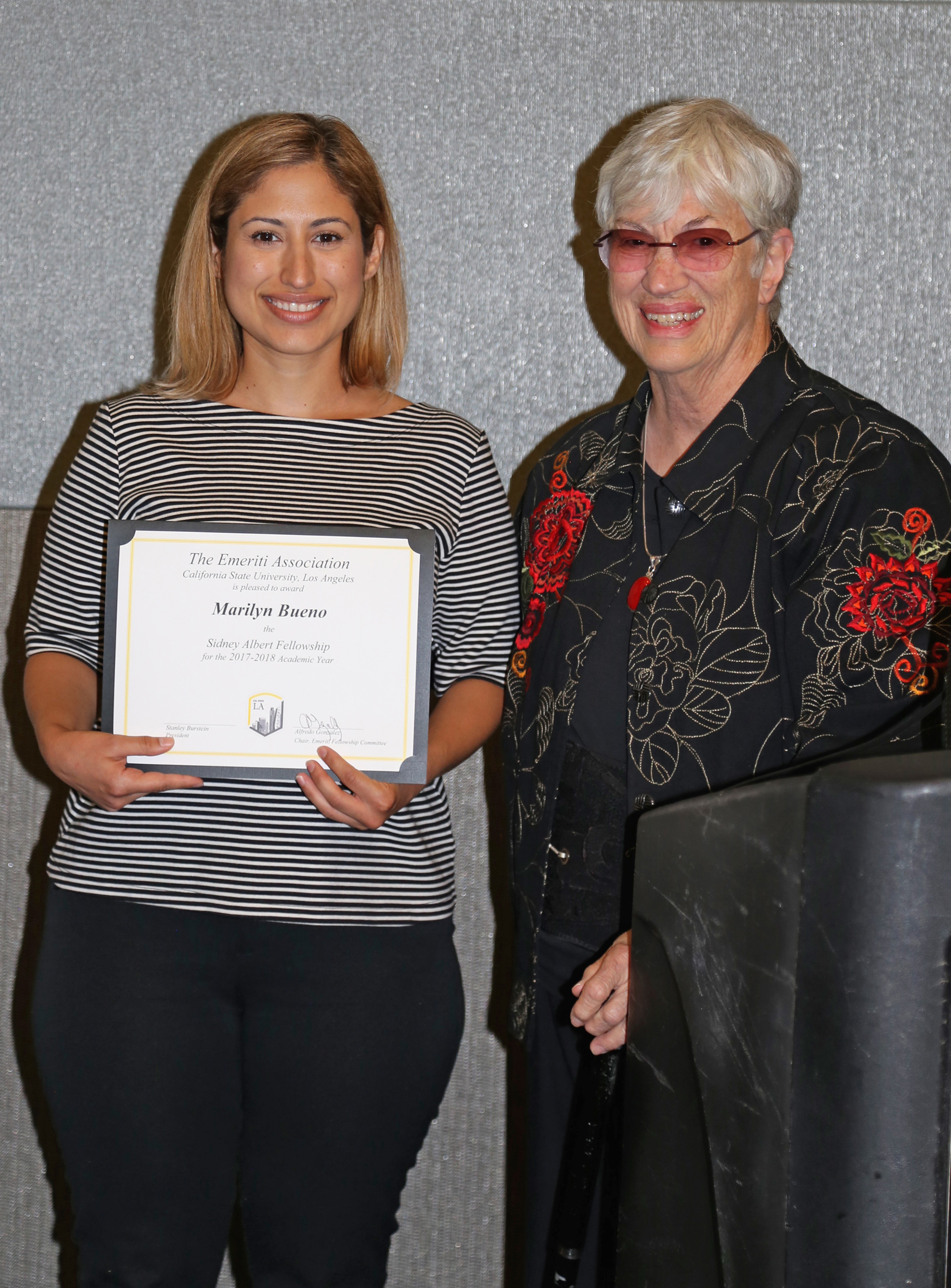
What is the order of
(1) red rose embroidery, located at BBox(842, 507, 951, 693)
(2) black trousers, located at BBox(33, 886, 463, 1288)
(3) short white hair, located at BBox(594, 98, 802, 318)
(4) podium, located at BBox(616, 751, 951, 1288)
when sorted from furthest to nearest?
(3) short white hair, located at BBox(594, 98, 802, 318), (2) black trousers, located at BBox(33, 886, 463, 1288), (1) red rose embroidery, located at BBox(842, 507, 951, 693), (4) podium, located at BBox(616, 751, 951, 1288)

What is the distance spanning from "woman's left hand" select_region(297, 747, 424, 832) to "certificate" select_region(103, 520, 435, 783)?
3cm

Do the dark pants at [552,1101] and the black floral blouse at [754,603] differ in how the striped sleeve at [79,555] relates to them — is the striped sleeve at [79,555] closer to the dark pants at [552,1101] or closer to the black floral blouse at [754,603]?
the black floral blouse at [754,603]

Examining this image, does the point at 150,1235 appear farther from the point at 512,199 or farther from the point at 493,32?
the point at 493,32

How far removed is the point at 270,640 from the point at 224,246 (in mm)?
501

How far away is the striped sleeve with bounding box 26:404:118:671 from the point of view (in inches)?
56.0

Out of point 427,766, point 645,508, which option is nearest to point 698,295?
point 645,508

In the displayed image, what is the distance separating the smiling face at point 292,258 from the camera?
55.4 inches

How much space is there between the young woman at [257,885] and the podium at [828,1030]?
2.18 ft

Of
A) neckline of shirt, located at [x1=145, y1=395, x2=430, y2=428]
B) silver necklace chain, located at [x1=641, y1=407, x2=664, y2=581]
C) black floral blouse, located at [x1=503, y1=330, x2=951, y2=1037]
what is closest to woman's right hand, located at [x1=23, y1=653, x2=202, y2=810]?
neckline of shirt, located at [x1=145, y1=395, x2=430, y2=428]

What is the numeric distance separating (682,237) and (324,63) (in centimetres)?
91

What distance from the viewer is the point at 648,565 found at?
141cm

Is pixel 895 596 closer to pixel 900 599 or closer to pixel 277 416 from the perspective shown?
pixel 900 599
